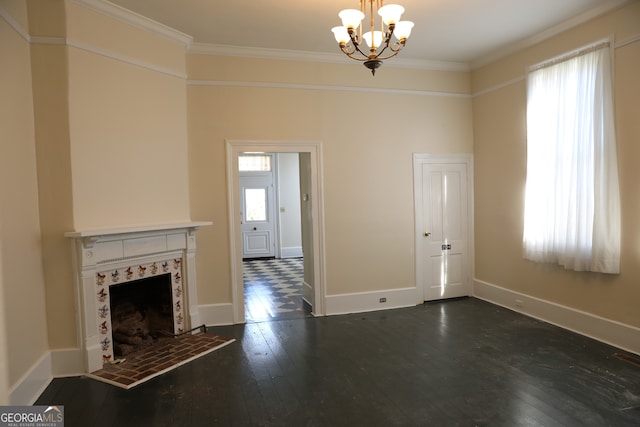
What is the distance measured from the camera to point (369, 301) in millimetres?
5555

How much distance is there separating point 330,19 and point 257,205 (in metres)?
6.63

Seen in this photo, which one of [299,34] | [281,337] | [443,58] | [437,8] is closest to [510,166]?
[443,58]

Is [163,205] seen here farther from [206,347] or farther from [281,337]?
[281,337]

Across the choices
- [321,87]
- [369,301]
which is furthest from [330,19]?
[369,301]

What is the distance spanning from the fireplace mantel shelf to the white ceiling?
82.5 inches

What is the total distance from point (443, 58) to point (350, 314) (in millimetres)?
3707

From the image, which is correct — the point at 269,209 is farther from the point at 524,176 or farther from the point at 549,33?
the point at 549,33

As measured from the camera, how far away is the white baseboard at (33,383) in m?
2.97

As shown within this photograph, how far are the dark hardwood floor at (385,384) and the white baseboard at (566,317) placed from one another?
0.13m

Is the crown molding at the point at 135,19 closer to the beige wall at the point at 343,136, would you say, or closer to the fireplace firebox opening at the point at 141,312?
the beige wall at the point at 343,136

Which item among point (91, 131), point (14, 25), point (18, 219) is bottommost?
point (18, 219)

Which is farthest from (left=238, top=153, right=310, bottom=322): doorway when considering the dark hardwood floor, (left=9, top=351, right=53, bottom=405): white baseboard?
(left=9, top=351, right=53, bottom=405): white baseboard

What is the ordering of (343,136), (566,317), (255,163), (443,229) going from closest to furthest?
(566,317) < (343,136) < (443,229) < (255,163)

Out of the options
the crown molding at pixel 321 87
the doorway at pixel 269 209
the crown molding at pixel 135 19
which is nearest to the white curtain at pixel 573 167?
the crown molding at pixel 321 87
